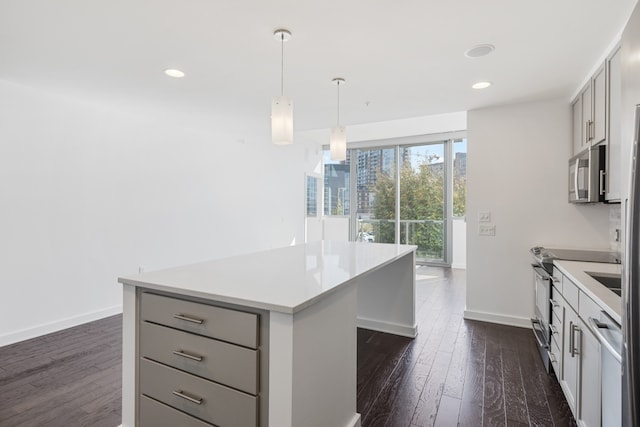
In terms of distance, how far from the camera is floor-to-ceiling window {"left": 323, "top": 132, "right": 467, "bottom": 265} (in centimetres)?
674

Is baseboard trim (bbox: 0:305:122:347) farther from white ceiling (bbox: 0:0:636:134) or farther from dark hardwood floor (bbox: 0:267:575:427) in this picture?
white ceiling (bbox: 0:0:636:134)

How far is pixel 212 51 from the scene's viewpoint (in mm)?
2350

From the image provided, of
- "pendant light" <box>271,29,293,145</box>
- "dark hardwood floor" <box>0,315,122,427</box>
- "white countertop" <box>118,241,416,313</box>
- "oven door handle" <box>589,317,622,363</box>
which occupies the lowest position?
"dark hardwood floor" <box>0,315,122,427</box>

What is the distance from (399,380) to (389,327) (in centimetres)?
89

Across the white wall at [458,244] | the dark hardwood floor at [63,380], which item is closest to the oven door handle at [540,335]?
the dark hardwood floor at [63,380]

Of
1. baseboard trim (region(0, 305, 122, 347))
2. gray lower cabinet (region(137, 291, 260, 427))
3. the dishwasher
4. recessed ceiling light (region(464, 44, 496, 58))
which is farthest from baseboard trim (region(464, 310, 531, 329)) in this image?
baseboard trim (region(0, 305, 122, 347))

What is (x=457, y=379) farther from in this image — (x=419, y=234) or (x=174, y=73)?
(x=419, y=234)

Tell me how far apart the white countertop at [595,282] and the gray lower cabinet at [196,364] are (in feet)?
4.59

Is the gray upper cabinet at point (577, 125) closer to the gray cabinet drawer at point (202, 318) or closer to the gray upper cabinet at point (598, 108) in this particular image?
the gray upper cabinet at point (598, 108)

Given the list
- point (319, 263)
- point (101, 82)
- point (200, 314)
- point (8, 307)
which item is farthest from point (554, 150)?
point (8, 307)

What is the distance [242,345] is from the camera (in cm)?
136

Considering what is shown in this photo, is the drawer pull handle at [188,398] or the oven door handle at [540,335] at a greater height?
the drawer pull handle at [188,398]

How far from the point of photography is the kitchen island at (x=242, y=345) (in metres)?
1.30

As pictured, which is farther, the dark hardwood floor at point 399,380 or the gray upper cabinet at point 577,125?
the gray upper cabinet at point 577,125
